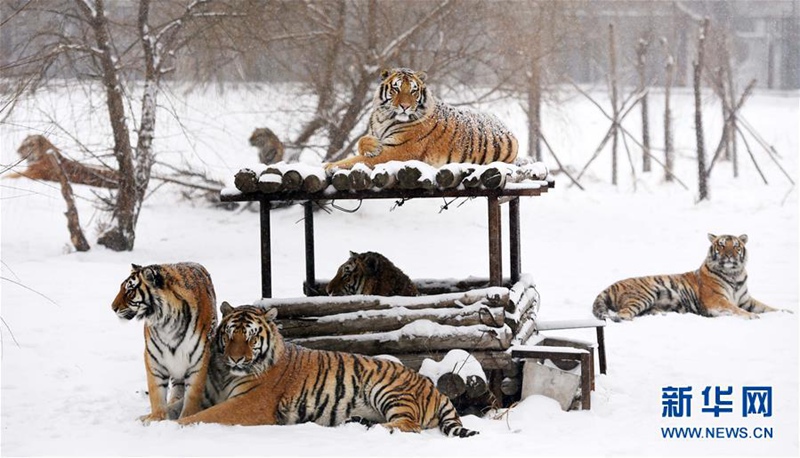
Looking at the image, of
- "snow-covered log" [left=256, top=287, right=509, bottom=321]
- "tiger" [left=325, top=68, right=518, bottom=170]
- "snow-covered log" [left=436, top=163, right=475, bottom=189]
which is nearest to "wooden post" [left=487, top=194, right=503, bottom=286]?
"snow-covered log" [left=256, top=287, right=509, bottom=321]

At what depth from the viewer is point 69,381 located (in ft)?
21.5

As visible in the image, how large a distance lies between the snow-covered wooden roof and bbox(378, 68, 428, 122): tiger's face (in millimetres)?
473

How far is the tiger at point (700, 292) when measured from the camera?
8695 mm

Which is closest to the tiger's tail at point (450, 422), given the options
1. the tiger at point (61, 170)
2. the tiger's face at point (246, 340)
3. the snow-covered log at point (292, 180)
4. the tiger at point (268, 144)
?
the tiger's face at point (246, 340)

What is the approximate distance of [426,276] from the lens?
11641mm

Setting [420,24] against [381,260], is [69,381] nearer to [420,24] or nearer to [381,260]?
[381,260]

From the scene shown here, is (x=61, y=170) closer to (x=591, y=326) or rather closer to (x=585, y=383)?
(x=591, y=326)

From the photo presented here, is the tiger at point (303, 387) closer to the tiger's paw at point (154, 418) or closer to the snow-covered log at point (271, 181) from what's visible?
the tiger's paw at point (154, 418)

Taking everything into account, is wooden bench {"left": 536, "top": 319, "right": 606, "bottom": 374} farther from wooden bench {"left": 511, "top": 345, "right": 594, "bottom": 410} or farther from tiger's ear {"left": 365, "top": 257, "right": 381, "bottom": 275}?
tiger's ear {"left": 365, "top": 257, "right": 381, "bottom": 275}

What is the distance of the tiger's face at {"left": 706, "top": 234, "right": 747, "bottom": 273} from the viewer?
342 inches

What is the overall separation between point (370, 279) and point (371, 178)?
117 centimetres

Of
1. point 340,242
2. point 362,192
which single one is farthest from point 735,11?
point 362,192

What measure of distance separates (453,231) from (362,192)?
882 cm

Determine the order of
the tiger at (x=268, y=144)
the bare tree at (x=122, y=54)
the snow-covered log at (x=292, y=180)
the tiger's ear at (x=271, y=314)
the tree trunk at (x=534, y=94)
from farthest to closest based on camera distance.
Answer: the tree trunk at (x=534, y=94) → the tiger at (x=268, y=144) → the bare tree at (x=122, y=54) → the snow-covered log at (x=292, y=180) → the tiger's ear at (x=271, y=314)
